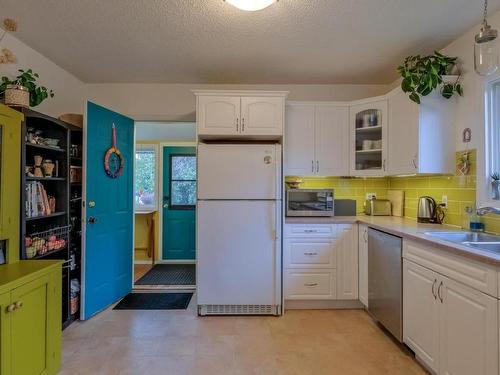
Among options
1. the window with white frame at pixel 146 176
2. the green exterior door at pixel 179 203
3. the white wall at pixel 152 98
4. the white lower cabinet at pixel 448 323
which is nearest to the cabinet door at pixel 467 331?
the white lower cabinet at pixel 448 323

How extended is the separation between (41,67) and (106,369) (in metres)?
2.61

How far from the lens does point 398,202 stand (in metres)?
3.18

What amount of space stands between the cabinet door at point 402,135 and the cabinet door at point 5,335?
9.44 feet

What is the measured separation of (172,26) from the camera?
2.17m

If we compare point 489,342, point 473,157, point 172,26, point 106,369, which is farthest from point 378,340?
point 172,26

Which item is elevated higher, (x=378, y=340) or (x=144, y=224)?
(x=144, y=224)

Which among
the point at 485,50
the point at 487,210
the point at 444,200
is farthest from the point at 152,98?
the point at 487,210

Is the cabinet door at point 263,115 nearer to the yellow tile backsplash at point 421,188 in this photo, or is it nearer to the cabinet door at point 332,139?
the cabinet door at point 332,139

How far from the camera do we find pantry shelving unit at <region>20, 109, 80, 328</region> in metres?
2.21

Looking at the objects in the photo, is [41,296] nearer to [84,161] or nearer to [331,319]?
[84,161]

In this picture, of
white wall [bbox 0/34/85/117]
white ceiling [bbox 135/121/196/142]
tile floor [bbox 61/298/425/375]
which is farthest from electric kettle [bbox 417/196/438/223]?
white wall [bbox 0/34/85/117]

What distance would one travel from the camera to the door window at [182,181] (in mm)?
4727

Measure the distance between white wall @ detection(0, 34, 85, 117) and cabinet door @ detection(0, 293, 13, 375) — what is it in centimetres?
182

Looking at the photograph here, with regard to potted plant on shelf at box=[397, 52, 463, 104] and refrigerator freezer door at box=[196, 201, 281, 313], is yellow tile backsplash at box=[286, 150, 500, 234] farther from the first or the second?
refrigerator freezer door at box=[196, 201, 281, 313]
